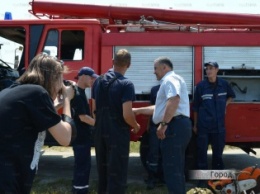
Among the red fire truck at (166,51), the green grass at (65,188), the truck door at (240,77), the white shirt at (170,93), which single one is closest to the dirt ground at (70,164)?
the green grass at (65,188)

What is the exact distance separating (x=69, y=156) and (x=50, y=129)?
290 inches

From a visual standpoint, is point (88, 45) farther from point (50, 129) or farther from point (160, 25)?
point (50, 129)

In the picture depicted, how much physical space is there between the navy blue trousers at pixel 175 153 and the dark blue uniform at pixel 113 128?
1.47 ft

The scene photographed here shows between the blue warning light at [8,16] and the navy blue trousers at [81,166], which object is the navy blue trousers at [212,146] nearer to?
the navy blue trousers at [81,166]

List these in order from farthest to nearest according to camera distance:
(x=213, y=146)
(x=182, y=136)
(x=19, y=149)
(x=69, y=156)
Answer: (x=69, y=156) → (x=213, y=146) → (x=182, y=136) → (x=19, y=149)

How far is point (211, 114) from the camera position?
6.00m

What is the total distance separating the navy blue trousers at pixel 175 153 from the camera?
4.47m

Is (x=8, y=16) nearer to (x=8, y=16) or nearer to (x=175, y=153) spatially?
(x=8, y=16)

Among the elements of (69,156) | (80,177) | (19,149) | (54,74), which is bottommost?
(69,156)

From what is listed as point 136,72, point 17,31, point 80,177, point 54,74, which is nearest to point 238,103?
point 136,72

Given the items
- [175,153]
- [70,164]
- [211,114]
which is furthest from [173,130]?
[70,164]

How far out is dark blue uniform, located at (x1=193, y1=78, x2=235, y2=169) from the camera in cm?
601

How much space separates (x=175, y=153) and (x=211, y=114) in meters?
1.70

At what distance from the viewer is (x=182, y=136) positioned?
4.52 metres
